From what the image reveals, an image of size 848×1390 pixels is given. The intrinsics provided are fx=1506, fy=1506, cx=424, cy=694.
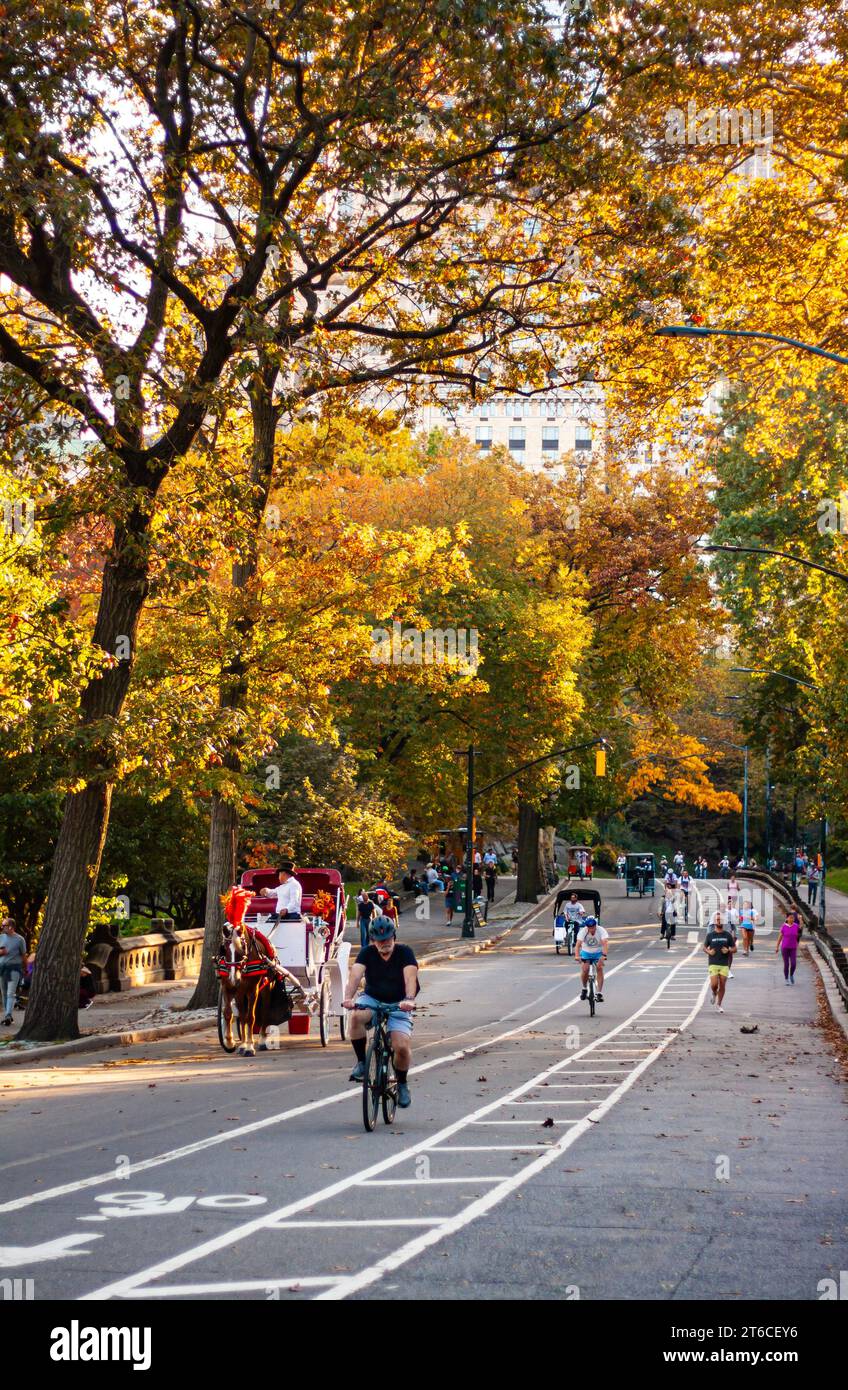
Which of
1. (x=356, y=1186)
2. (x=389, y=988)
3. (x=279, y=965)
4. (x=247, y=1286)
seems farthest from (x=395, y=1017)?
(x=279, y=965)

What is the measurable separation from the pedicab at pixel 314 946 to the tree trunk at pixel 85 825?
2.49m

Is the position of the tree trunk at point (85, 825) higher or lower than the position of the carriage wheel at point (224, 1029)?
higher

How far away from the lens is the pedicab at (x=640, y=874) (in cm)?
7781

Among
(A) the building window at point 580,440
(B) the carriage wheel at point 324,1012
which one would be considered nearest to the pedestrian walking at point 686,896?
(B) the carriage wheel at point 324,1012

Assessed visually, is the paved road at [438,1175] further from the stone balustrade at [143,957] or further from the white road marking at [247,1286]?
the stone balustrade at [143,957]

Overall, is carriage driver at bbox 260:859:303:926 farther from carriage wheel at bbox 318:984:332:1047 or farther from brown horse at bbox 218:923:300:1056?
carriage wheel at bbox 318:984:332:1047

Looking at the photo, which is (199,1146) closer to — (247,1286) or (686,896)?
(247,1286)

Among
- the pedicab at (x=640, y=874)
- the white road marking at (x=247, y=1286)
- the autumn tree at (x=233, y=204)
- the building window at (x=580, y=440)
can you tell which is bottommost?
the white road marking at (x=247, y=1286)

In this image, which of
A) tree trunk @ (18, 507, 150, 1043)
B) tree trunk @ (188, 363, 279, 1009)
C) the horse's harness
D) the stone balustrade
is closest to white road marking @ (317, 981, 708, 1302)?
the horse's harness

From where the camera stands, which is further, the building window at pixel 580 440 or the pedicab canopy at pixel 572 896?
the building window at pixel 580 440

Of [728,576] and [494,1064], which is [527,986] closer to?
[494,1064]

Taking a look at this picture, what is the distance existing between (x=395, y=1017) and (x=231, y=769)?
13.3m

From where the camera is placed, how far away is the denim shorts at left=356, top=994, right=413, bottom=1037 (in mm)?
13398
